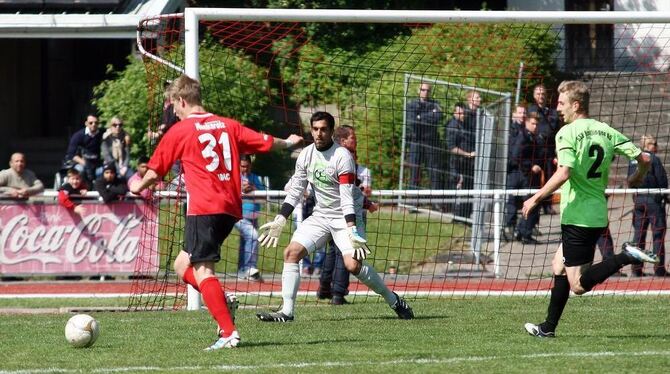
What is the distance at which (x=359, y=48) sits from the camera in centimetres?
2198

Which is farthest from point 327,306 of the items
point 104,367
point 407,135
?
point 407,135

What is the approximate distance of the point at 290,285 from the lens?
35.3 ft

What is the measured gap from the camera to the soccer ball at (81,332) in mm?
8938

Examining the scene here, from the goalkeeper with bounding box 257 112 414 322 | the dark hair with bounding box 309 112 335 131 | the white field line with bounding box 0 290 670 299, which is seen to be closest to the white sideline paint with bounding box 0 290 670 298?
the white field line with bounding box 0 290 670 299

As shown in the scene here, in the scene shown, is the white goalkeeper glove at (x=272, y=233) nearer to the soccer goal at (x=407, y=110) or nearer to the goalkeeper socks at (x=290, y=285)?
the goalkeeper socks at (x=290, y=285)

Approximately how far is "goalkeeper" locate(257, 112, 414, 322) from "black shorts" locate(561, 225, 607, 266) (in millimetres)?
1992

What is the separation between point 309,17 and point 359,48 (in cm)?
997

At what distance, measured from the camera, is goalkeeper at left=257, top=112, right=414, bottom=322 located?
34.7 feet

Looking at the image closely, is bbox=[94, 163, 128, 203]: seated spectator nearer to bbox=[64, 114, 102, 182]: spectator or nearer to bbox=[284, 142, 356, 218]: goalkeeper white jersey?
bbox=[64, 114, 102, 182]: spectator

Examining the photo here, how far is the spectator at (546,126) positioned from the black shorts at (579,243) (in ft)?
20.9

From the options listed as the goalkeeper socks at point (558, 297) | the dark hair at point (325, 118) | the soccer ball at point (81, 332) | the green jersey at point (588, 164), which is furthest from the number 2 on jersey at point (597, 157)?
the soccer ball at point (81, 332)

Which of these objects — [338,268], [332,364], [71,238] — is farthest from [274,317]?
[71,238]

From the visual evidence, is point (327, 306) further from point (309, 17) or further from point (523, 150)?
point (523, 150)

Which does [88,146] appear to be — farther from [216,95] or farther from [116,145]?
[216,95]
